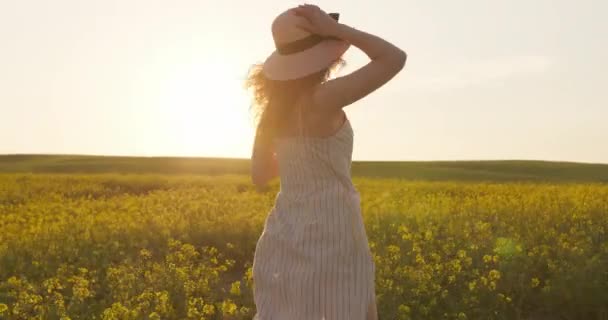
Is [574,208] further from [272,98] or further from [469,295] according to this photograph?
[272,98]

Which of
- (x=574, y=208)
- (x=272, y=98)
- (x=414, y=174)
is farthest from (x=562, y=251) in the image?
(x=414, y=174)

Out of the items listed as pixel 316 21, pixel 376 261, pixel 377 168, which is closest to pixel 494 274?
pixel 376 261

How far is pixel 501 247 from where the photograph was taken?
8.62m

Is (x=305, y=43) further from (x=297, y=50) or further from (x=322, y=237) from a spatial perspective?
(x=322, y=237)

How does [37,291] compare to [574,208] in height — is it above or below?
below

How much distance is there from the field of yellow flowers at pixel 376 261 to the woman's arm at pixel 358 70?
365 centimetres

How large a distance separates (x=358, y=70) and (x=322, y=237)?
707 mm

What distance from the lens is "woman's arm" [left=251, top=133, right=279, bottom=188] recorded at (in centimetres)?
366

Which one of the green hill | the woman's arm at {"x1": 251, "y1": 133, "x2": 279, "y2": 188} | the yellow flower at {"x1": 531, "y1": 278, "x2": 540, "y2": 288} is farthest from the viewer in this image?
the green hill

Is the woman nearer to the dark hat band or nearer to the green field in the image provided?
the dark hat band

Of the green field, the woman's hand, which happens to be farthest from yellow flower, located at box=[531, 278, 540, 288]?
the woman's hand

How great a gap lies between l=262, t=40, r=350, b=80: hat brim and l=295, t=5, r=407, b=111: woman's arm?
79 millimetres

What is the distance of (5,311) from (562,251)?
18.1 feet

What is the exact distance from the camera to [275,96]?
3426 millimetres
